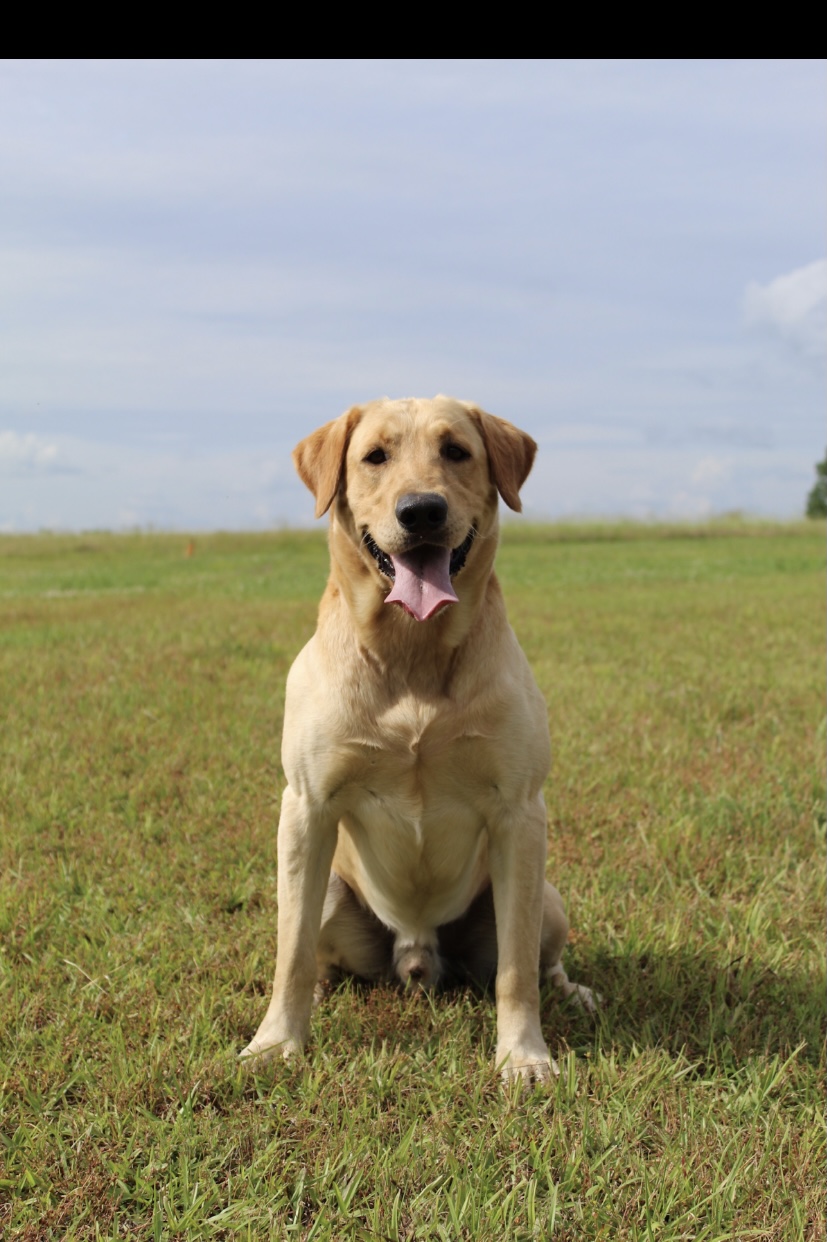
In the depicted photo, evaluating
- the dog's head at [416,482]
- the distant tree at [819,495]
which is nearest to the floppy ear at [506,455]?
the dog's head at [416,482]

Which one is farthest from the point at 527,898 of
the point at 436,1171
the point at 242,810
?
the point at 242,810

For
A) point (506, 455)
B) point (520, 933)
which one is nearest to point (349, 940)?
point (520, 933)

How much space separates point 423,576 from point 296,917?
114 centimetres

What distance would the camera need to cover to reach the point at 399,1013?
3270mm

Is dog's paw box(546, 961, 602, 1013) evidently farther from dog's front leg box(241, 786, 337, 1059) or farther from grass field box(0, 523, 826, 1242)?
dog's front leg box(241, 786, 337, 1059)

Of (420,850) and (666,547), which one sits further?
(666,547)

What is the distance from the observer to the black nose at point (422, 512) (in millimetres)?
2869

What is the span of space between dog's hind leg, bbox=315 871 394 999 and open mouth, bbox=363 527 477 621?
114cm

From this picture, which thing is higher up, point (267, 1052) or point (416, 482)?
point (416, 482)

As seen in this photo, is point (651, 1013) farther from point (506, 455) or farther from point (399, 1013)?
point (506, 455)

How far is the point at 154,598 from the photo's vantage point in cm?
1552

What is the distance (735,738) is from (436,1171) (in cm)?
456

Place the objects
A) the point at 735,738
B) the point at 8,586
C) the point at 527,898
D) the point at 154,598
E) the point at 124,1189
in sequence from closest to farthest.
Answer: the point at 124,1189, the point at 527,898, the point at 735,738, the point at 154,598, the point at 8,586

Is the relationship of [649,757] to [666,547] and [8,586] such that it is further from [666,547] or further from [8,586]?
[666,547]
